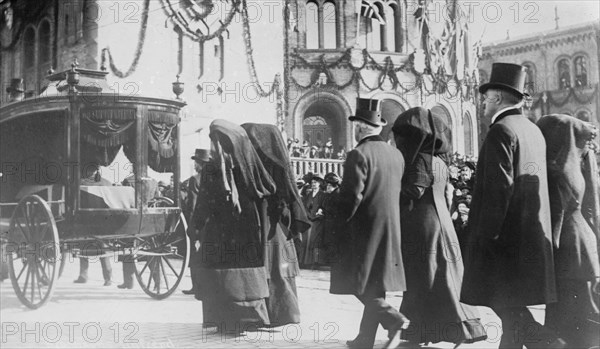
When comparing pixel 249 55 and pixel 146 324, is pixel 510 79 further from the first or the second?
pixel 249 55

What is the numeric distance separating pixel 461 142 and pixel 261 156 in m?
24.7

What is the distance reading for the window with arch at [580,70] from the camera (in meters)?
32.8

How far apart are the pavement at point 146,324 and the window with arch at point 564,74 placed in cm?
2986

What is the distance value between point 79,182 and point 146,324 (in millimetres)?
1719

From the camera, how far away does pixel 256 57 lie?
760 inches

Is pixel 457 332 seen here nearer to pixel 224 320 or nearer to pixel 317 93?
pixel 224 320

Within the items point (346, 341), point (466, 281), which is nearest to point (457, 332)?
point (466, 281)

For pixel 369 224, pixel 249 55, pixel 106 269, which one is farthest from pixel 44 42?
pixel 369 224

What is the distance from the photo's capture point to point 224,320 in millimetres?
5426

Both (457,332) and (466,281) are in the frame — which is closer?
(466,281)

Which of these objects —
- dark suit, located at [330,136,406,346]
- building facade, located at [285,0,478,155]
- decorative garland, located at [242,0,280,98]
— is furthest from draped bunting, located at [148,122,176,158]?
building facade, located at [285,0,478,155]

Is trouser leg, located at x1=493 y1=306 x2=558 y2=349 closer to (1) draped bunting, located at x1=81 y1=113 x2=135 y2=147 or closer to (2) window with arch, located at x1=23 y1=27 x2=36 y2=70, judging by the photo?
(1) draped bunting, located at x1=81 y1=113 x2=135 y2=147

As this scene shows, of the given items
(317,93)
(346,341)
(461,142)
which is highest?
(317,93)

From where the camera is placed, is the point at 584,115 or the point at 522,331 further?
the point at 584,115
